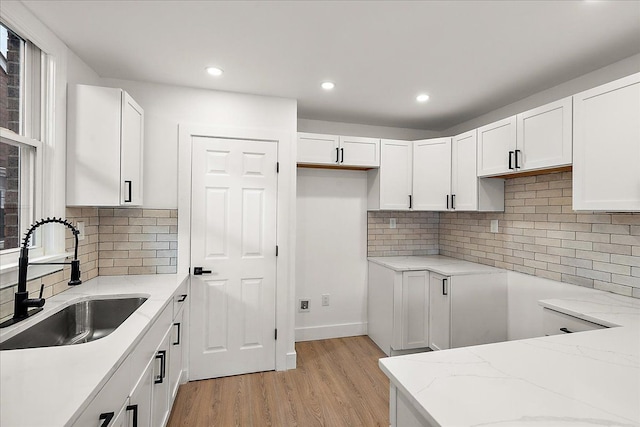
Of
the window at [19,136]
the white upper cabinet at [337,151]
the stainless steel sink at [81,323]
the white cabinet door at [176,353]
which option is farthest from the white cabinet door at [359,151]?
the window at [19,136]

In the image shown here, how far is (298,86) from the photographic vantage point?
102 inches

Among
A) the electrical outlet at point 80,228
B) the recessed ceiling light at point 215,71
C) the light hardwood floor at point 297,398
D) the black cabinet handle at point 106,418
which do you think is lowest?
the light hardwood floor at point 297,398

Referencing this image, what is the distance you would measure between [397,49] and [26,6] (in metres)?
2.07

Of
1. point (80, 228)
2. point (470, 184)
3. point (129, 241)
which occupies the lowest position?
point (129, 241)

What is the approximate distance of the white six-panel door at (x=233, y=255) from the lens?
102 inches

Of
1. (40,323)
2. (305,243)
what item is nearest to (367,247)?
(305,243)

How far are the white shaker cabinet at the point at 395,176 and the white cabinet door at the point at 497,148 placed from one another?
28.4 inches

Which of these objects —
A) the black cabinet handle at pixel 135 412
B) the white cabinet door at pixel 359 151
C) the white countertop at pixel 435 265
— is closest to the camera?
the black cabinet handle at pixel 135 412

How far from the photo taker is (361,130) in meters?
3.65

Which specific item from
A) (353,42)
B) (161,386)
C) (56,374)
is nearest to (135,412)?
(56,374)

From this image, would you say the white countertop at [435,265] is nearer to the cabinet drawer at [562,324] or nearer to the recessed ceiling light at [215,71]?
the cabinet drawer at [562,324]

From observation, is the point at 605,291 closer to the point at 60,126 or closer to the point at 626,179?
the point at 626,179

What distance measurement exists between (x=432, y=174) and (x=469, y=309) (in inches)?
54.2

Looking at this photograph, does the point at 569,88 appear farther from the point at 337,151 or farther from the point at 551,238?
the point at 337,151
